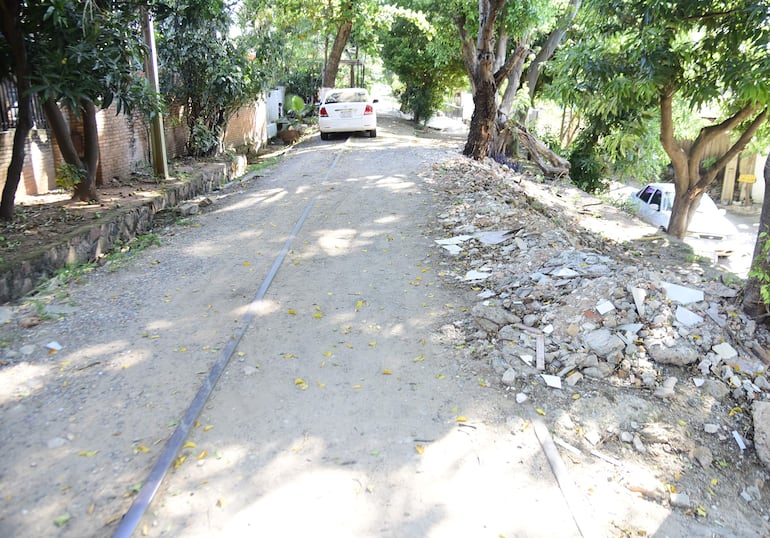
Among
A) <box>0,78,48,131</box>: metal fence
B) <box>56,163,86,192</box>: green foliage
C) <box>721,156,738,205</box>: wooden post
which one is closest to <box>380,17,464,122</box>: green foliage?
<box>721,156,738,205</box>: wooden post

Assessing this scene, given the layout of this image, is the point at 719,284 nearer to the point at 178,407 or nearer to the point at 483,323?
the point at 483,323

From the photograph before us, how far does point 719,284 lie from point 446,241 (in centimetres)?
333

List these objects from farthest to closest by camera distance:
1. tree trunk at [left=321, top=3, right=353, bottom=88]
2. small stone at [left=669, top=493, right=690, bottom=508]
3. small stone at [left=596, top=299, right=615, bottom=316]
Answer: tree trunk at [left=321, top=3, right=353, bottom=88], small stone at [left=596, top=299, right=615, bottom=316], small stone at [left=669, top=493, right=690, bottom=508]

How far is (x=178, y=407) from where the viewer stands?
4160 mm

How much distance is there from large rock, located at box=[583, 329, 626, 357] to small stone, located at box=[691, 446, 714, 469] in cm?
101

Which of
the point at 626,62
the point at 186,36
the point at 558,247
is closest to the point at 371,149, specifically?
the point at 186,36

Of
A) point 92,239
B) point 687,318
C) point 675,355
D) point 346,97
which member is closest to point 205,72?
point 346,97

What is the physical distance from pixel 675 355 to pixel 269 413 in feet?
10.3

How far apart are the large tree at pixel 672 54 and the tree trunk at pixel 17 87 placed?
299 inches

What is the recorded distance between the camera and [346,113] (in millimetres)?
17938

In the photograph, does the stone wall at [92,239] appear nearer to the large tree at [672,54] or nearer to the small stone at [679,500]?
the small stone at [679,500]

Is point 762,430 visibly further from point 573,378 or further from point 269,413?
point 269,413

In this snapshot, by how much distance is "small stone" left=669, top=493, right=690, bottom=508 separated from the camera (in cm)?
350

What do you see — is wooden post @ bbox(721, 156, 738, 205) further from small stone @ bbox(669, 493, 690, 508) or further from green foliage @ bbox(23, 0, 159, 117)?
small stone @ bbox(669, 493, 690, 508)
